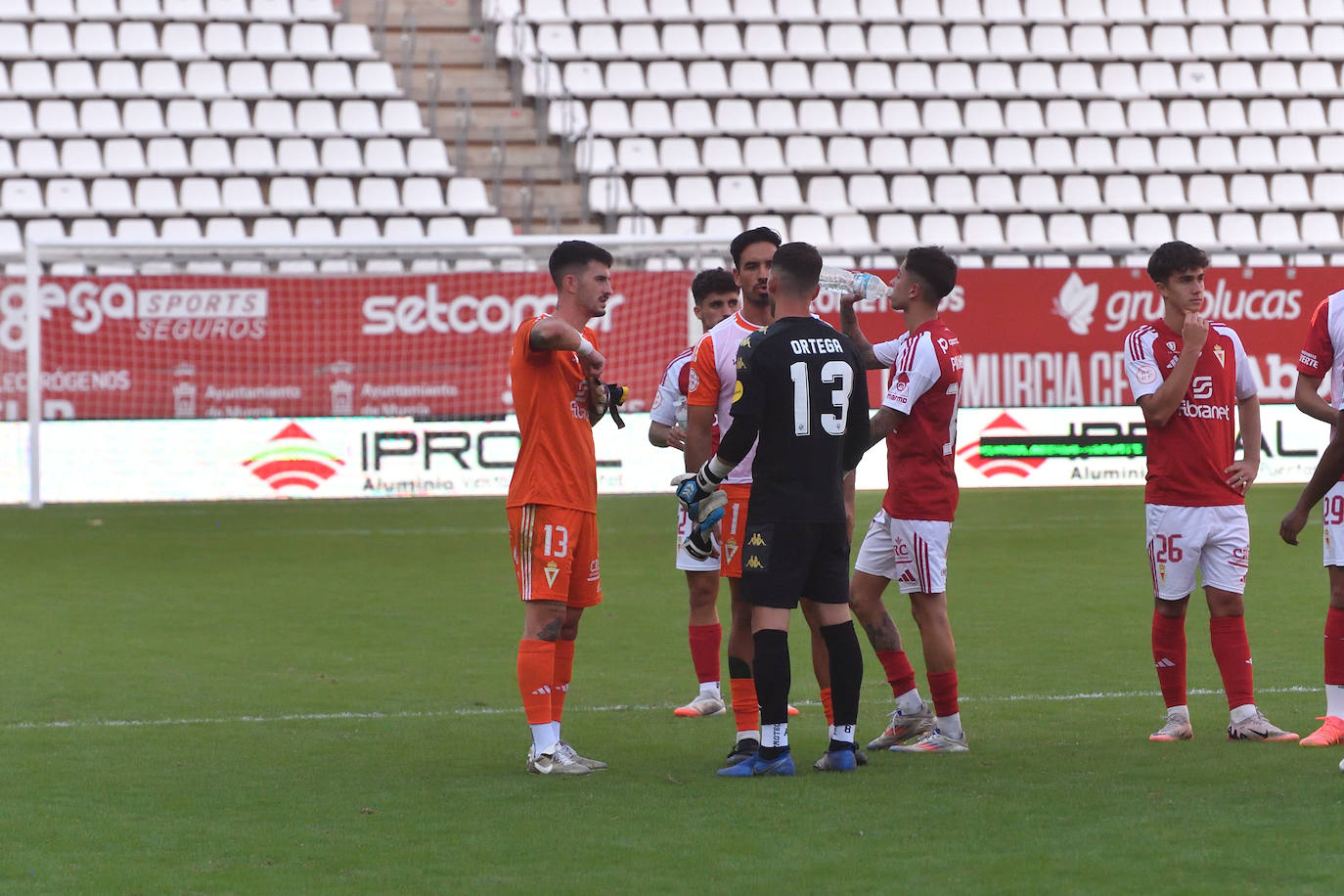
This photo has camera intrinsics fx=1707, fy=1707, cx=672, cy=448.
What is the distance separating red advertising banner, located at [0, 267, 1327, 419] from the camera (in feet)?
64.5

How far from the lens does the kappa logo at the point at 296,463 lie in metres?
18.7

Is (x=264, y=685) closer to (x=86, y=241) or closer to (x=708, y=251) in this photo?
(x=86, y=241)

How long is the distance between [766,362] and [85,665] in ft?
14.9

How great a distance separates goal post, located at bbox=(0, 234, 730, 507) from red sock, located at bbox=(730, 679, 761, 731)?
42.2 ft

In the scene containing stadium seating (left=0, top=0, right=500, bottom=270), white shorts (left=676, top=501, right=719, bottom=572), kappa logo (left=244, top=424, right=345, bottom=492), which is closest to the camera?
white shorts (left=676, top=501, right=719, bottom=572)

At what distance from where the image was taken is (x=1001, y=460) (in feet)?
64.2

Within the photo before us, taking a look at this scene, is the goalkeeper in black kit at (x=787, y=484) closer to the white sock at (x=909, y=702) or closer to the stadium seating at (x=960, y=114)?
the white sock at (x=909, y=702)

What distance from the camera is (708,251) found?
68.1ft

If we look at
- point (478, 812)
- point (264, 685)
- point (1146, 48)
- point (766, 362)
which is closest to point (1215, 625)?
point (766, 362)

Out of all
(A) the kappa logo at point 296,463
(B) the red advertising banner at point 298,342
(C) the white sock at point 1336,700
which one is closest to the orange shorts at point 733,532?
(C) the white sock at point 1336,700

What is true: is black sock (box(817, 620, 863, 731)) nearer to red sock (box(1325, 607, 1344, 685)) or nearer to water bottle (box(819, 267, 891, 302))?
water bottle (box(819, 267, 891, 302))

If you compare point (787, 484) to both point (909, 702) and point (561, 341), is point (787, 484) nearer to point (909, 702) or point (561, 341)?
point (561, 341)

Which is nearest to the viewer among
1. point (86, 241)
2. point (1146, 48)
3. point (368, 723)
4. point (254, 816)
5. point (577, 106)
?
point (254, 816)

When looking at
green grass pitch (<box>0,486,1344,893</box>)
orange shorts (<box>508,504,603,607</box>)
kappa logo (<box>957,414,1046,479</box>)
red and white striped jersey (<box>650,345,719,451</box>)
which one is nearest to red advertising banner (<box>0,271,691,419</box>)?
kappa logo (<box>957,414,1046,479</box>)
